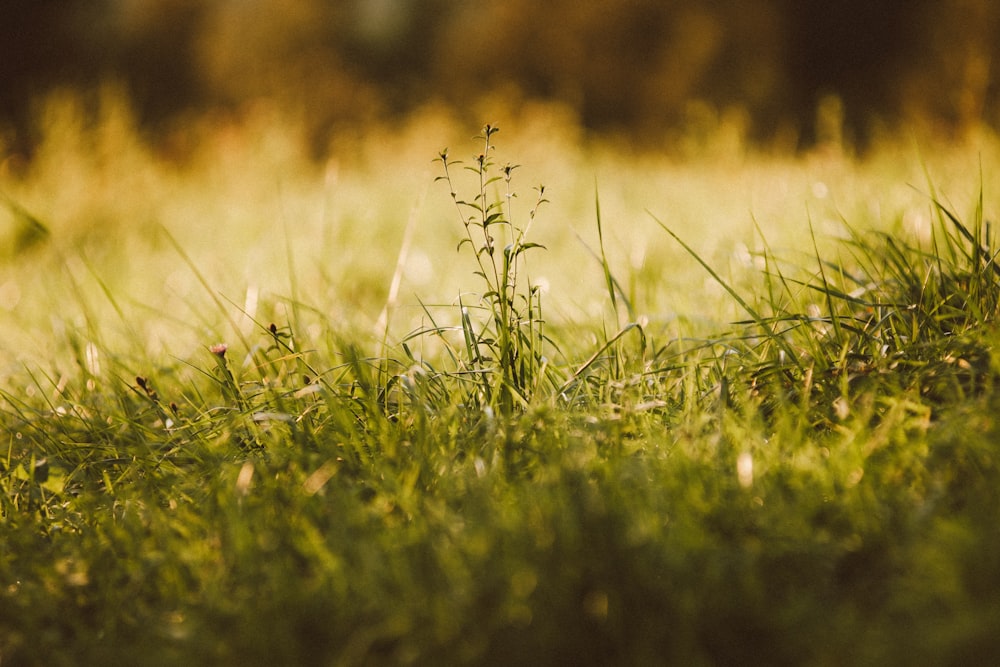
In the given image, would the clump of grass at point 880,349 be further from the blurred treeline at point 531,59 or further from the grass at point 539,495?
the blurred treeline at point 531,59

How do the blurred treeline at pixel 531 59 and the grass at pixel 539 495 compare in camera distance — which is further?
the blurred treeline at pixel 531 59

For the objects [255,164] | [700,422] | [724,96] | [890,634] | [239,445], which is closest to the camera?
[890,634]

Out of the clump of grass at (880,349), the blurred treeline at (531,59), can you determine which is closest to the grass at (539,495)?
the clump of grass at (880,349)

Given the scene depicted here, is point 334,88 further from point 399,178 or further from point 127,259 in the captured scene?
point 127,259

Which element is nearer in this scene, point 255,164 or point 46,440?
point 46,440

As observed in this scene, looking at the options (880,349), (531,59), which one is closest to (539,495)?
(880,349)

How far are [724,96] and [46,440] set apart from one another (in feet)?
39.1

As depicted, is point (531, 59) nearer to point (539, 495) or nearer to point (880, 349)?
point (880, 349)

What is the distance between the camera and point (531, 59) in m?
14.7

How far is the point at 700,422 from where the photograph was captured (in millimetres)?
1156

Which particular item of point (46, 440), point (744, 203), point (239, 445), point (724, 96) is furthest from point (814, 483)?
point (724, 96)

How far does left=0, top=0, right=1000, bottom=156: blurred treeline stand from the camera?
10.3m

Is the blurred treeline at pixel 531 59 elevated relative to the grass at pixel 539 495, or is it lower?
elevated

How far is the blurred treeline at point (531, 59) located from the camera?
10.3 m
